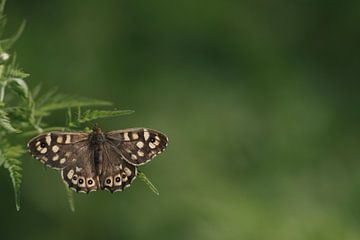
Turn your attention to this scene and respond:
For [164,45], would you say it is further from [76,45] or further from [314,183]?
[314,183]

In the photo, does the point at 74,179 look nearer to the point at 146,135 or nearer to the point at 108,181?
the point at 108,181

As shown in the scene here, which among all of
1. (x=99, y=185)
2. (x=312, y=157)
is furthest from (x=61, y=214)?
(x=99, y=185)

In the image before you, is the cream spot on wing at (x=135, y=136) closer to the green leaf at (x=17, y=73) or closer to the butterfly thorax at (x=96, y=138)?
the butterfly thorax at (x=96, y=138)

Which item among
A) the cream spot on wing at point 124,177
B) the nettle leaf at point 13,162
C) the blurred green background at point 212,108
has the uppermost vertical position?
the blurred green background at point 212,108

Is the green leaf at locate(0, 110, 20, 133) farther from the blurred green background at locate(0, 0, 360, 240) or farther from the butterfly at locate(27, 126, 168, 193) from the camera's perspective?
the blurred green background at locate(0, 0, 360, 240)

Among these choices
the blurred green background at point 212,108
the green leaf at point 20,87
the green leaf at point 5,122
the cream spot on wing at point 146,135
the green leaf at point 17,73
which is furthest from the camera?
the blurred green background at point 212,108

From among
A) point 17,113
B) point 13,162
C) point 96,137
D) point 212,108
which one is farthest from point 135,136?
point 212,108

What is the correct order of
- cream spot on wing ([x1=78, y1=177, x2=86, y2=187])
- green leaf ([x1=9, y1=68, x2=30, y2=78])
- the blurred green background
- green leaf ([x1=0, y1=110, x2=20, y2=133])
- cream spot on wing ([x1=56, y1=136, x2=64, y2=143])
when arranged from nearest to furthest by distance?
green leaf ([x1=0, y1=110, x2=20, y2=133])
green leaf ([x1=9, y1=68, x2=30, y2=78])
cream spot on wing ([x1=78, y1=177, x2=86, y2=187])
cream spot on wing ([x1=56, y1=136, x2=64, y2=143])
the blurred green background

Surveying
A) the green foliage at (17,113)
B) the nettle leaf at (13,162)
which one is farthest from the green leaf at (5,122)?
the nettle leaf at (13,162)

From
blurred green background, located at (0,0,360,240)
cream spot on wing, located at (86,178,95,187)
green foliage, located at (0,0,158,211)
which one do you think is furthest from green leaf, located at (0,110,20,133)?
blurred green background, located at (0,0,360,240)
